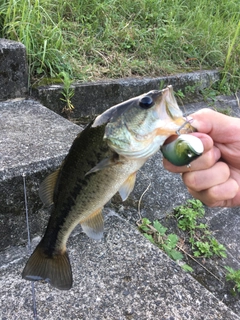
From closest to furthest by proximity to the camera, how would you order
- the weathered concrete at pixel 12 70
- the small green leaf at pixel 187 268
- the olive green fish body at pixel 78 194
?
the olive green fish body at pixel 78 194 < the small green leaf at pixel 187 268 < the weathered concrete at pixel 12 70

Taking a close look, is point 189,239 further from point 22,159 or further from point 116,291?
point 22,159

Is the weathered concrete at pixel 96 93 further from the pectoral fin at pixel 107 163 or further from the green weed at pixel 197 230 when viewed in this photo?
the pectoral fin at pixel 107 163

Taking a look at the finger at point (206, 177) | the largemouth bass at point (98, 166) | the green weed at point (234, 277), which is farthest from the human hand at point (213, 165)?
the green weed at point (234, 277)

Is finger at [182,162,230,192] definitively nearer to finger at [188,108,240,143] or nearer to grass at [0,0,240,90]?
finger at [188,108,240,143]

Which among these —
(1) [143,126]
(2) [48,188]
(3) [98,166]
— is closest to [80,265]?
(2) [48,188]

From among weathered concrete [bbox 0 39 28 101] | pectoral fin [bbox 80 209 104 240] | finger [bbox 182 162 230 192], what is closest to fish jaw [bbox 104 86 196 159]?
finger [bbox 182 162 230 192]

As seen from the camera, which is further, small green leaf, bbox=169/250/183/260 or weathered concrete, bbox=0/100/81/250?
small green leaf, bbox=169/250/183/260
